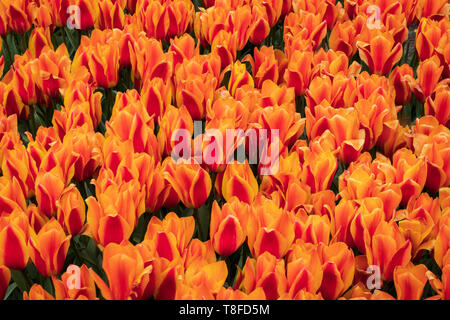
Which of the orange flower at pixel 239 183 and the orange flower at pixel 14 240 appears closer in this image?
the orange flower at pixel 14 240

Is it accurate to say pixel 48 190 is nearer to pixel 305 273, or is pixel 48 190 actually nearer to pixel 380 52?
pixel 305 273

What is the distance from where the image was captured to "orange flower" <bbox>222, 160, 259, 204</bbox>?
75.5 inches

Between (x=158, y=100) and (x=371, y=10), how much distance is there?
1.44 meters

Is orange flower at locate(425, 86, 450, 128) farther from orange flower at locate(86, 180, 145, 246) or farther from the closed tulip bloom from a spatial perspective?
the closed tulip bloom

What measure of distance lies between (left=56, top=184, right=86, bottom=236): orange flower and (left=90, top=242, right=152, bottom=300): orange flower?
0.27m

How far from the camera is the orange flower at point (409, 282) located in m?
1.62

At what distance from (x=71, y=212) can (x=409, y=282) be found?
90 centimetres

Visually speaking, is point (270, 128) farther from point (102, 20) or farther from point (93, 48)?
point (102, 20)

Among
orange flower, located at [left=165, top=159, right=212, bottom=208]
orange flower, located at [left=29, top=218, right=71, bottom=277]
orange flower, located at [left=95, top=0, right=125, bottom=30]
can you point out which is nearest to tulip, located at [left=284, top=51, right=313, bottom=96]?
orange flower, located at [left=165, top=159, right=212, bottom=208]

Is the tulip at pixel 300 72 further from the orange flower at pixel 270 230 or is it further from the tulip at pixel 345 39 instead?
the orange flower at pixel 270 230

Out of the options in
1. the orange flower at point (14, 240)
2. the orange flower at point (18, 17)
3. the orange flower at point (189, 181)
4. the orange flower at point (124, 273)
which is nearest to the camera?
the orange flower at point (124, 273)

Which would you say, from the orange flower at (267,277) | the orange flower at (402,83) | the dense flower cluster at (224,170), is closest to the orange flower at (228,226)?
the dense flower cluster at (224,170)

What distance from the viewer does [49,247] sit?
67.4 inches
